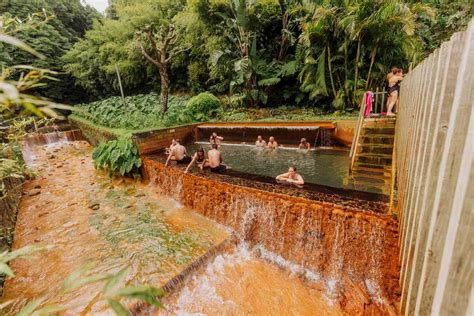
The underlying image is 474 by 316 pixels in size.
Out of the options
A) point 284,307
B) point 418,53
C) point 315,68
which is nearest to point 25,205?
point 284,307

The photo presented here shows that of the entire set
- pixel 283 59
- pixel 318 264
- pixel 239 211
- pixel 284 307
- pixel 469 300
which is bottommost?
pixel 284 307

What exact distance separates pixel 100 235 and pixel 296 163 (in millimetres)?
5375

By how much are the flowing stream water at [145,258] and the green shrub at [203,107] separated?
6.11 meters

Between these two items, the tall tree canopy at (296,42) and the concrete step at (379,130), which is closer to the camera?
the concrete step at (379,130)

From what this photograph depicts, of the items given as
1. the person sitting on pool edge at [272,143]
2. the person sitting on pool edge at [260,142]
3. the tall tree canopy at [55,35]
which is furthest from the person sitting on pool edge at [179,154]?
the tall tree canopy at [55,35]

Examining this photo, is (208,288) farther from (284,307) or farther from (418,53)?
(418,53)

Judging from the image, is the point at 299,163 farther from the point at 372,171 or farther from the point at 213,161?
the point at 213,161

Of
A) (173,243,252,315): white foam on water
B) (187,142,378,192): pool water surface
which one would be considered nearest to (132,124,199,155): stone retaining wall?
(187,142,378,192): pool water surface

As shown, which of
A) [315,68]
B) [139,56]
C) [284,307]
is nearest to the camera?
[284,307]

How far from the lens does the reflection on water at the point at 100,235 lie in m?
3.93

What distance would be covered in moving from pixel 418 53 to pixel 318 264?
10.00m

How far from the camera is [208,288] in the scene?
383 centimetres

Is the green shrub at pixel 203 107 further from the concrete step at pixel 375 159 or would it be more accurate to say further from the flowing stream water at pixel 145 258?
the concrete step at pixel 375 159

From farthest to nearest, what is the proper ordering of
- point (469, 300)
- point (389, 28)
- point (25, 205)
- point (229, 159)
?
point (389, 28) → point (229, 159) → point (25, 205) → point (469, 300)
